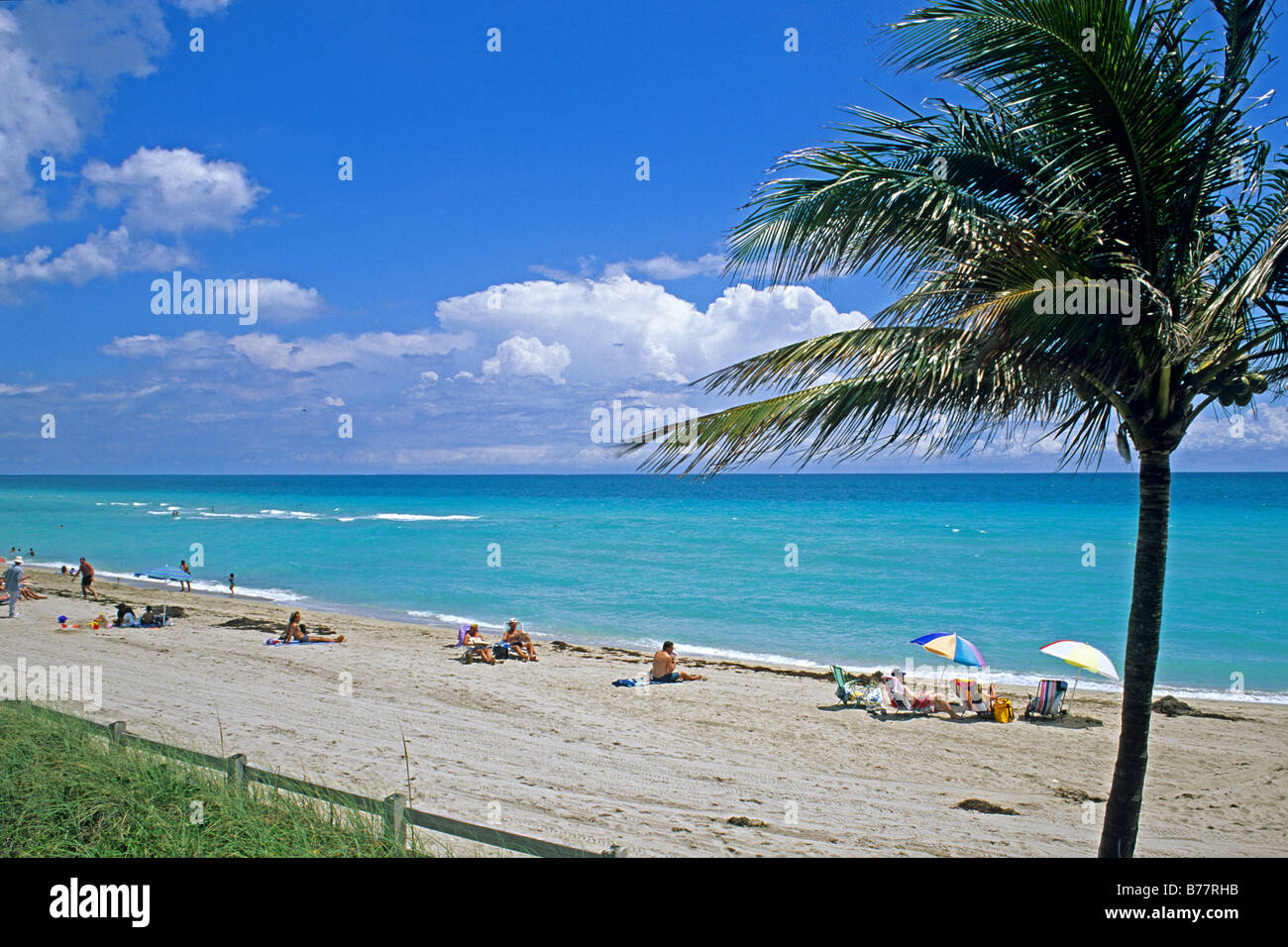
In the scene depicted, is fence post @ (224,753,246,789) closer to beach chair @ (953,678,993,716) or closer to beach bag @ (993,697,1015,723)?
beach chair @ (953,678,993,716)

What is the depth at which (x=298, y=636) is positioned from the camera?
1833 cm

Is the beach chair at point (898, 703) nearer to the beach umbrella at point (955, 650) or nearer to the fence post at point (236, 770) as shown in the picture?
the beach umbrella at point (955, 650)

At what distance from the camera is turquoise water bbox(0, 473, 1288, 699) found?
21.2 metres

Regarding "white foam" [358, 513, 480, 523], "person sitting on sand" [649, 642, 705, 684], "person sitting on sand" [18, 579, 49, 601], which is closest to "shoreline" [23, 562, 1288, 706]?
"person sitting on sand" [649, 642, 705, 684]

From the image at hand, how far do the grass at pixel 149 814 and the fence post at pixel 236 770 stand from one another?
0.23 feet

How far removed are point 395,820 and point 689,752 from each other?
23.2 feet

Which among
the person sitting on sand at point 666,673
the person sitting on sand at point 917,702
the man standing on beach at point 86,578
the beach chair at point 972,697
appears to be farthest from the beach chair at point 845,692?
the man standing on beach at point 86,578

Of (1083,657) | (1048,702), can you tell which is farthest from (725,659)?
(1083,657)

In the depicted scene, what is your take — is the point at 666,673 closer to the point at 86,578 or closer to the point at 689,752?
the point at 689,752
